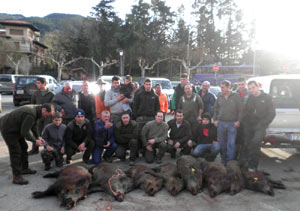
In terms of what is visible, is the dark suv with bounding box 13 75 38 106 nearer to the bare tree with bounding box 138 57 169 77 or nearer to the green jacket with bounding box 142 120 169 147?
the green jacket with bounding box 142 120 169 147

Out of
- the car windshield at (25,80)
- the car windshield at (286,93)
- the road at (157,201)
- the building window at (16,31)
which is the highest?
the building window at (16,31)

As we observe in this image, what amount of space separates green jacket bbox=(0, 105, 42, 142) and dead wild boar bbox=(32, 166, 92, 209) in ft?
3.24

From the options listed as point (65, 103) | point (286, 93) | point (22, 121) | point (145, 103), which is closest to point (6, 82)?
point (65, 103)

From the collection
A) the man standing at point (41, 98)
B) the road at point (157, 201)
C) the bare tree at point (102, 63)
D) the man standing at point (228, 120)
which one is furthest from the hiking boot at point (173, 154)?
the bare tree at point (102, 63)

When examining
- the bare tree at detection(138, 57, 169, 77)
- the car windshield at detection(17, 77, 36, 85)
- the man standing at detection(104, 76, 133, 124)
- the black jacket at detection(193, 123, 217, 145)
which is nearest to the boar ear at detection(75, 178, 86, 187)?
the man standing at detection(104, 76, 133, 124)

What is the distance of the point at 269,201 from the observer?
416 cm

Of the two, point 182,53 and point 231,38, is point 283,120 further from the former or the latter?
point 231,38

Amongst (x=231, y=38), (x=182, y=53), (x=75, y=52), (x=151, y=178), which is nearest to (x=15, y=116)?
(x=151, y=178)

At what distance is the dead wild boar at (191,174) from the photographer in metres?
4.46

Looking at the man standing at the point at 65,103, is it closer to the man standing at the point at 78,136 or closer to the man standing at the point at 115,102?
the man standing at the point at 78,136

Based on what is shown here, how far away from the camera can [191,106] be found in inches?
268

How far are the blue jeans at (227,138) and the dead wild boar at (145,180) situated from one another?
6.60ft

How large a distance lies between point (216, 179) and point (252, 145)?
4.49ft

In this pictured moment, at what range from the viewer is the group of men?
5.29m
